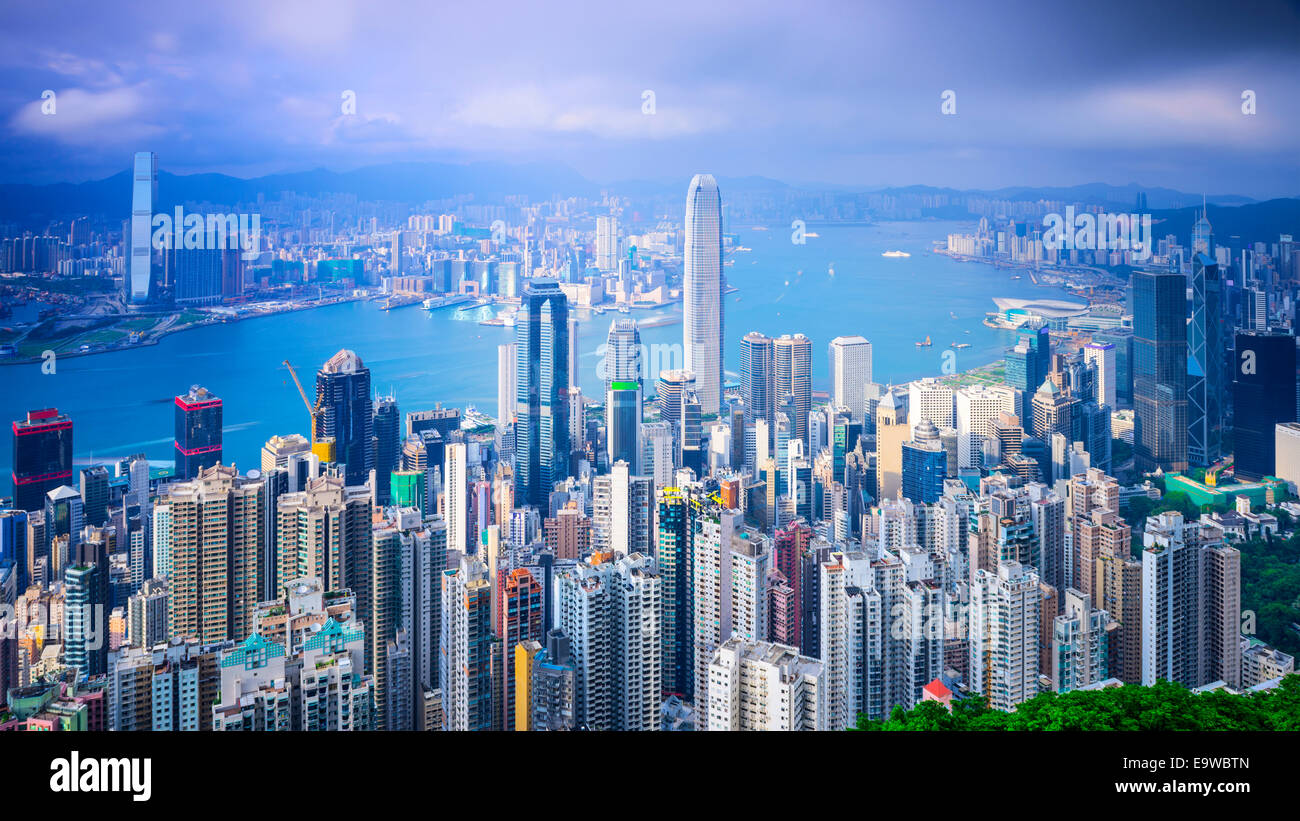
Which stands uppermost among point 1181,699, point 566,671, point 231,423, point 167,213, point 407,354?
point 167,213

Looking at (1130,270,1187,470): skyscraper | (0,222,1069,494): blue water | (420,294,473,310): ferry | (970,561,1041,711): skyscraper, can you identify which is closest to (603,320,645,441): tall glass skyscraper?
(0,222,1069,494): blue water

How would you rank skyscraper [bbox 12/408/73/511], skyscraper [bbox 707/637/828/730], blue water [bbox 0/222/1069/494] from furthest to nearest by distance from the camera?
1. blue water [bbox 0/222/1069/494]
2. skyscraper [bbox 12/408/73/511]
3. skyscraper [bbox 707/637/828/730]

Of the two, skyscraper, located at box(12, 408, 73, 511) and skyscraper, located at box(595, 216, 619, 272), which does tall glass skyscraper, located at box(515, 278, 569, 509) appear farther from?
skyscraper, located at box(12, 408, 73, 511)

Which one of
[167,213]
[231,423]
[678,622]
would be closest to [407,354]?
[231,423]

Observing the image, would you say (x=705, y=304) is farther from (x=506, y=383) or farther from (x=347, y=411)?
(x=347, y=411)
